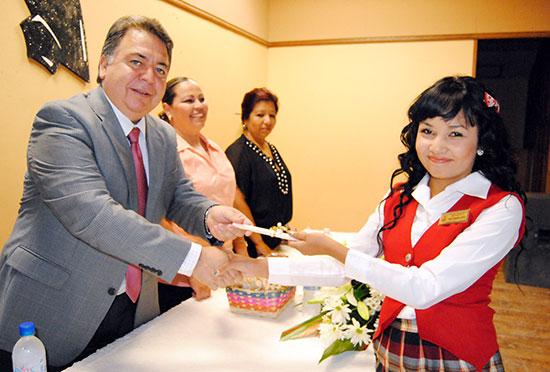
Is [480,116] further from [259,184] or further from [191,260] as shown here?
[259,184]

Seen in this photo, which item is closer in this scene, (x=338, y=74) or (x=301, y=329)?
(x=301, y=329)

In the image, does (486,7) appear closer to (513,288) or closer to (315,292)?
(513,288)

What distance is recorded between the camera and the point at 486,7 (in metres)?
4.32

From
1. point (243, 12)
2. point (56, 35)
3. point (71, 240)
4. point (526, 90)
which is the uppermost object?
point (526, 90)

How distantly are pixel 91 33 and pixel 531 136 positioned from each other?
947cm

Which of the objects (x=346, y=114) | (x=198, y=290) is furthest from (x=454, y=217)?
(x=346, y=114)

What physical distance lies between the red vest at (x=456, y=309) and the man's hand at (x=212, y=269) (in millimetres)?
581

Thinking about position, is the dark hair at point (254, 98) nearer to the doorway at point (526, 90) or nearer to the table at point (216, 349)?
the table at point (216, 349)

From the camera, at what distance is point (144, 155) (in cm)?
165

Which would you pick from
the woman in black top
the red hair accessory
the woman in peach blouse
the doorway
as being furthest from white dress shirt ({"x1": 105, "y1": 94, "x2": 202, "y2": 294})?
the doorway

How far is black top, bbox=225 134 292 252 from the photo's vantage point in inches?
118

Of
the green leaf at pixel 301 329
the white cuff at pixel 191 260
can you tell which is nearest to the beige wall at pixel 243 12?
the white cuff at pixel 191 260

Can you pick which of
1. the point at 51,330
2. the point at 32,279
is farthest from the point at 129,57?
the point at 51,330

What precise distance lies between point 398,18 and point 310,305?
3898 millimetres
